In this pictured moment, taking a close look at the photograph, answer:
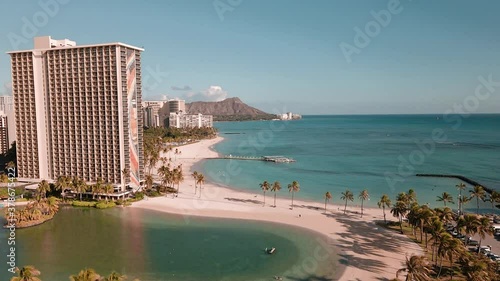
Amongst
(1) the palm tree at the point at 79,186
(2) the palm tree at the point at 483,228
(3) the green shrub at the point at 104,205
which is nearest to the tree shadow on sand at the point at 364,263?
(2) the palm tree at the point at 483,228

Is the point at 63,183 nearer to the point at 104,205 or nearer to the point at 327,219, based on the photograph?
the point at 104,205

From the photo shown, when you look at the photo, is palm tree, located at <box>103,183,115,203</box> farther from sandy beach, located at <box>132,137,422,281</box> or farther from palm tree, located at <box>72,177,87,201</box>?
sandy beach, located at <box>132,137,422,281</box>

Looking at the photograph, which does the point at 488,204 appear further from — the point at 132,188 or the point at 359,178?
the point at 132,188

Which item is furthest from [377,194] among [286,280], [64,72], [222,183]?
[64,72]

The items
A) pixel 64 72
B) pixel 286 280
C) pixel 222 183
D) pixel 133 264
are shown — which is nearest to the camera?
pixel 286 280

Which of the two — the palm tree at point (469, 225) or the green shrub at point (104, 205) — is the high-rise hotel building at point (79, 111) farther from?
the palm tree at point (469, 225)

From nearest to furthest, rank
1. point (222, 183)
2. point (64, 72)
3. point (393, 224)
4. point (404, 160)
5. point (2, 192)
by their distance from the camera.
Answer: point (393, 224)
point (2, 192)
point (64, 72)
point (222, 183)
point (404, 160)
